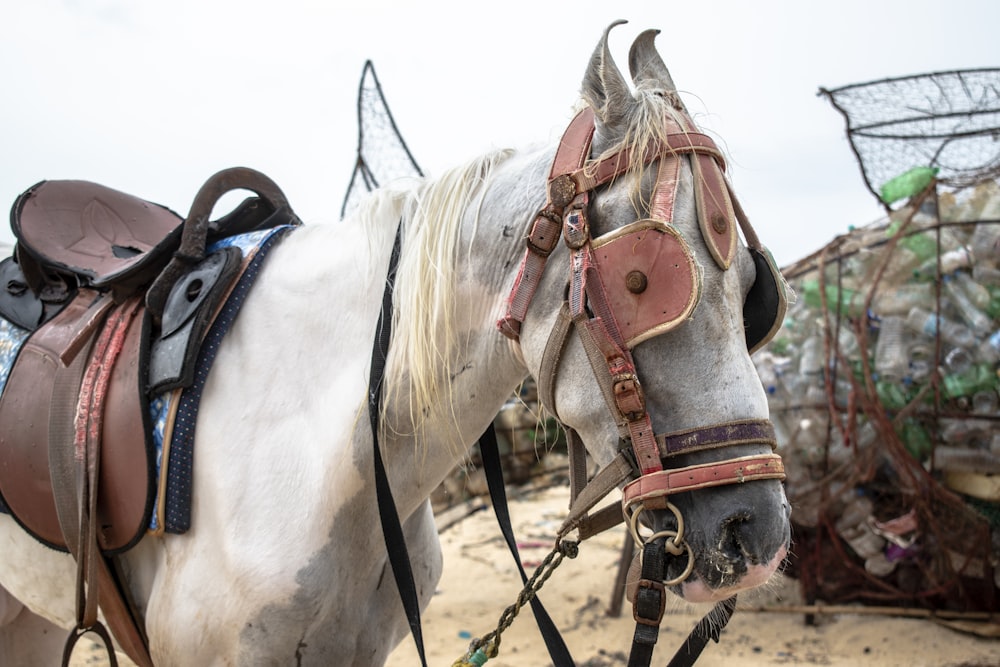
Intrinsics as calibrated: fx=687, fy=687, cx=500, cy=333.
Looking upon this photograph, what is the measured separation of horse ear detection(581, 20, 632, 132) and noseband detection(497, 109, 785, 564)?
5cm

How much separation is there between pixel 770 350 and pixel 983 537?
1.48 m

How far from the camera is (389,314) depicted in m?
1.44

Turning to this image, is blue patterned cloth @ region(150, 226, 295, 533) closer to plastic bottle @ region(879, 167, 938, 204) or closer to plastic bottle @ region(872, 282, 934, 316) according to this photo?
plastic bottle @ region(872, 282, 934, 316)

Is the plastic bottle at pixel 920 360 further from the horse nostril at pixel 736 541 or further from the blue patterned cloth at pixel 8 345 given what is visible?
the blue patterned cloth at pixel 8 345

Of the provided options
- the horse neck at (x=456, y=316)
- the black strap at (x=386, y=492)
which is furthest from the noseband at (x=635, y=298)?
the black strap at (x=386, y=492)

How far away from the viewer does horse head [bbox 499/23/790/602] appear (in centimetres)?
109

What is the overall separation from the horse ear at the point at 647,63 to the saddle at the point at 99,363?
97 centimetres

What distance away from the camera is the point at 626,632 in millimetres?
4180

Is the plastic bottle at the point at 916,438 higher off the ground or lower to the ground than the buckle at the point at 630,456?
lower

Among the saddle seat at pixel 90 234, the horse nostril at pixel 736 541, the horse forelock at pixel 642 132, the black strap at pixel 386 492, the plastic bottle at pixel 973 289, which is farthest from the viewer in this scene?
the plastic bottle at pixel 973 289

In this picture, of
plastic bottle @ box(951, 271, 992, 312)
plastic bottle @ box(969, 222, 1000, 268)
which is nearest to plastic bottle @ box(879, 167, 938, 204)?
plastic bottle @ box(969, 222, 1000, 268)

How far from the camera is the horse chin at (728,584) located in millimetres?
1076

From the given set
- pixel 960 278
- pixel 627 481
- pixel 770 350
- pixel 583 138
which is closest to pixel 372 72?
pixel 770 350

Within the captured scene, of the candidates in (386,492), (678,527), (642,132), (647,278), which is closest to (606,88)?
(642,132)
